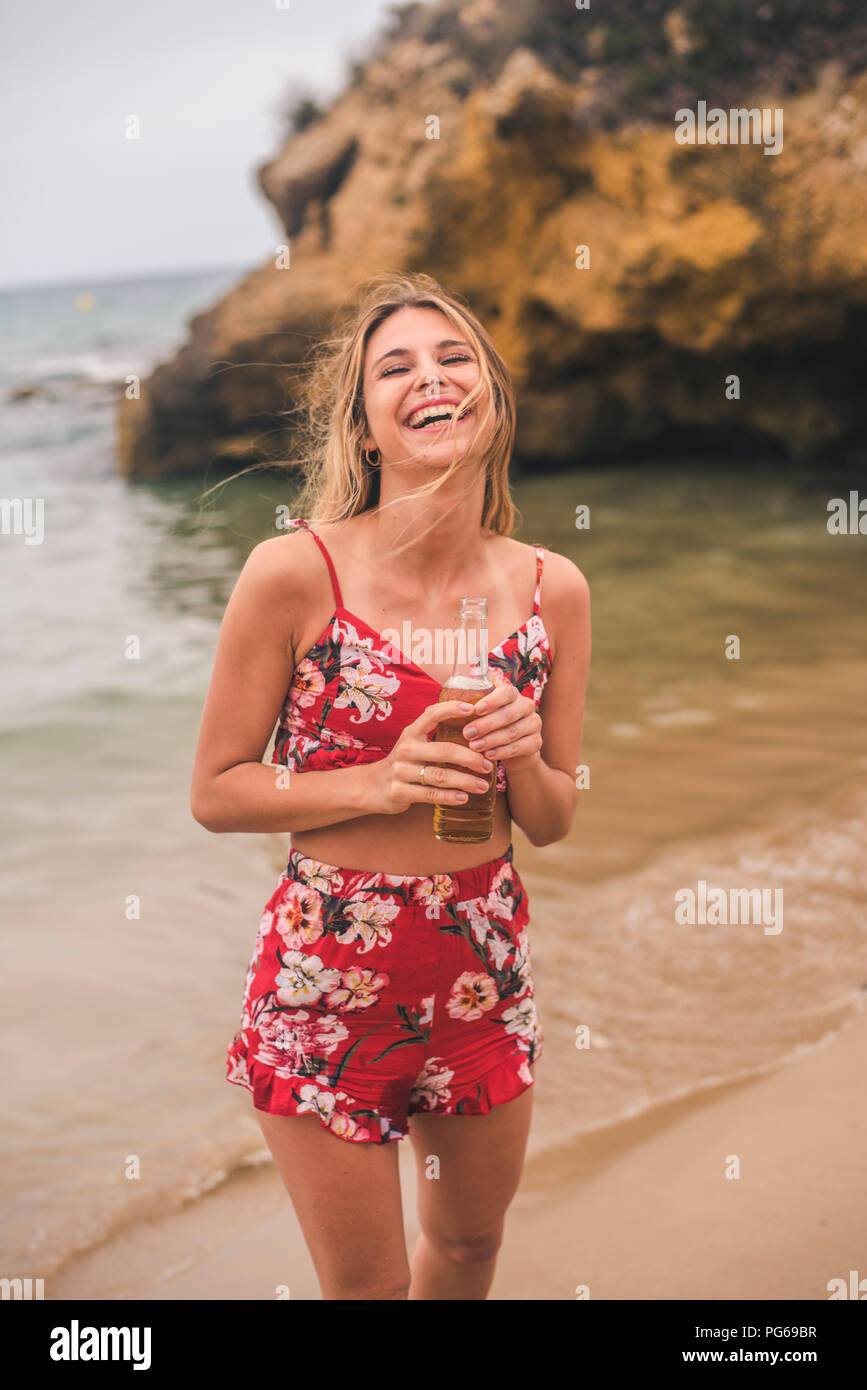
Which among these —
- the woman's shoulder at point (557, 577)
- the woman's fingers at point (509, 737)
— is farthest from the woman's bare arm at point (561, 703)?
the woman's fingers at point (509, 737)

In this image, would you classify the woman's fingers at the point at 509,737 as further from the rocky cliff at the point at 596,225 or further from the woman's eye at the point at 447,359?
the rocky cliff at the point at 596,225

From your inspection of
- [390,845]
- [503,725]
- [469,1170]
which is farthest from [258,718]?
[469,1170]

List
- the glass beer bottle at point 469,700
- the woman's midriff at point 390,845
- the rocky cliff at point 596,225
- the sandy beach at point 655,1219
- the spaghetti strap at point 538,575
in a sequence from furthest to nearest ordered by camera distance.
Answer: the rocky cliff at point 596,225 < the sandy beach at point 655,1219 < the spaghetti strap at point 538,575 < the woman's midriff at point 390,845 < the glass beer bottle at point 469,700

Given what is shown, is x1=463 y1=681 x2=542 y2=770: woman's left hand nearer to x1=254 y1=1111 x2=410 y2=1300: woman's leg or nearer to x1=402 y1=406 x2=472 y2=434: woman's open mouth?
x1=402 y1=406 x2=472 y2=434: woman's open mouth

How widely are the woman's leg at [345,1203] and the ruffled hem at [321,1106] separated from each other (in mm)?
18

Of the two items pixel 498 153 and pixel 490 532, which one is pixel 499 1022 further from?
pixel 498 153

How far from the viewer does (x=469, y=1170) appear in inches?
89.8

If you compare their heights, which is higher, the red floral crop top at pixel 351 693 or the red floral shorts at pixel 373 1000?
the red floral crop top at pixel 351 693

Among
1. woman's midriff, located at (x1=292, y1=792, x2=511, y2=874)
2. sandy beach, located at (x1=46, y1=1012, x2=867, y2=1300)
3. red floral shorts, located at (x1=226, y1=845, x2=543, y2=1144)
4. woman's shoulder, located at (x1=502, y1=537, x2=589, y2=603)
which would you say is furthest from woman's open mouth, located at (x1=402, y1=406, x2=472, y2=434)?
sandy beach, located at (x1=46, y1=1012, x2=867, y2=1300)

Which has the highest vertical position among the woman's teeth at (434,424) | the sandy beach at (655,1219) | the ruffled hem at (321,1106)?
the woman's teeth at (434,424)

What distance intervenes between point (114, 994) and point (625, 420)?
46.4 ft

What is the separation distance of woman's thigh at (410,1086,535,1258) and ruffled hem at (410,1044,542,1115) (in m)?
0.03

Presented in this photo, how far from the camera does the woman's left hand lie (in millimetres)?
1987

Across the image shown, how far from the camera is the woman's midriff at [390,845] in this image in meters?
2.19
